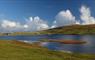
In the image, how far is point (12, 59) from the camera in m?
36.8

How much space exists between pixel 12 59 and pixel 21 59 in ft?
5.22

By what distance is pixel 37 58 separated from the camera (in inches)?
1540

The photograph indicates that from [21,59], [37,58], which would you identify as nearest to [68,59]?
[37,58]

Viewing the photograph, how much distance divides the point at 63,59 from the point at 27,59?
7562mm

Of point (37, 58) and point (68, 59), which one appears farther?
point (68, 59)

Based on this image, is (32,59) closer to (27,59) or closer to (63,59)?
(27,59)

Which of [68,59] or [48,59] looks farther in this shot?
[68,59]

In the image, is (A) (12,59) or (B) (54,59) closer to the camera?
(A) (12,59)

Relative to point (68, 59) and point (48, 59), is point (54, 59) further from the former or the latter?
point (68, 59)

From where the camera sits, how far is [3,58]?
3759cm

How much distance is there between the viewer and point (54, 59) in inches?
1543

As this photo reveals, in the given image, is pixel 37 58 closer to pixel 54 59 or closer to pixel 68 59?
pixel 54 59

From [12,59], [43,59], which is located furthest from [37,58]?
[12,59]

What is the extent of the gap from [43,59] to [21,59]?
4117 mm
